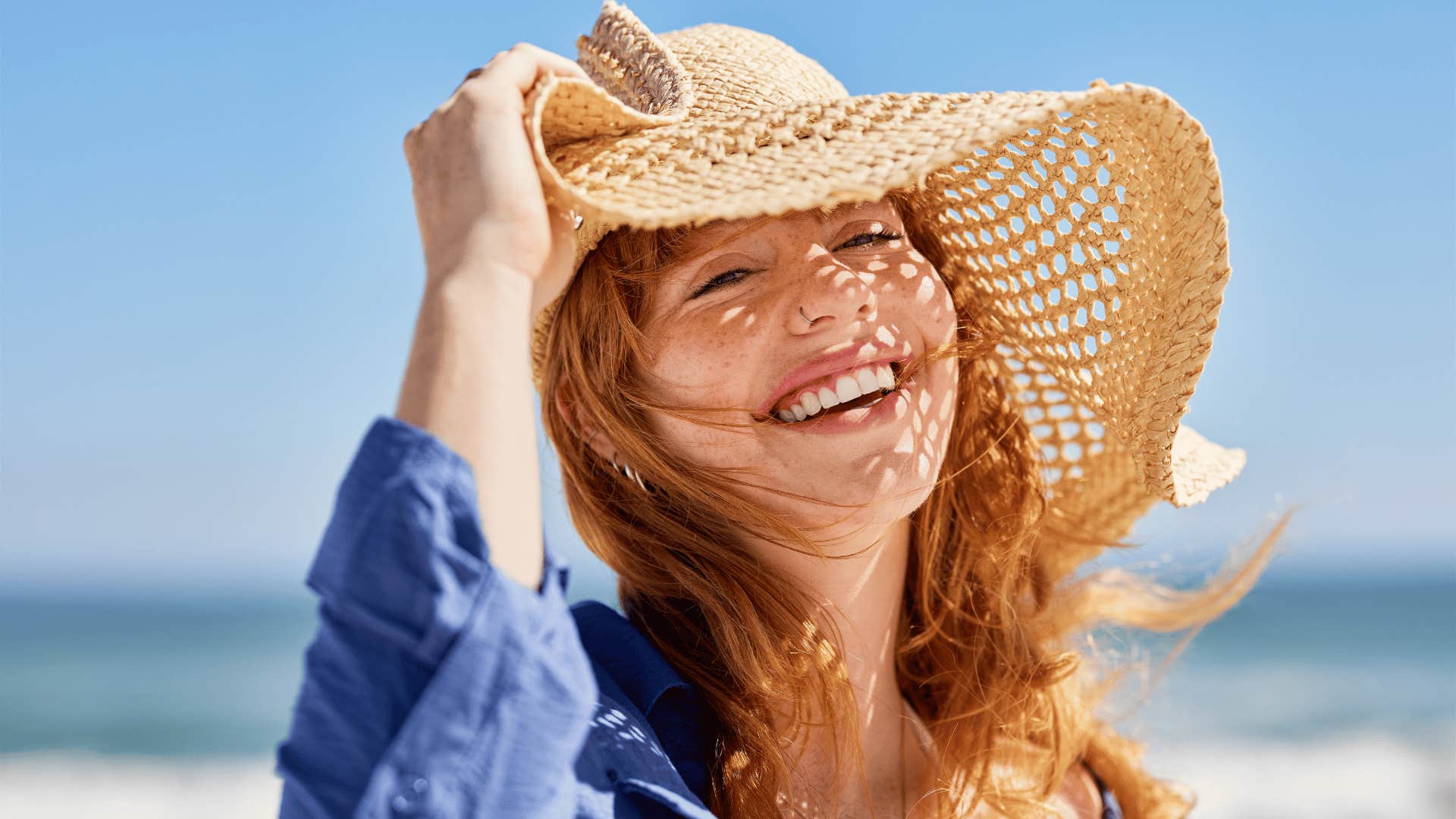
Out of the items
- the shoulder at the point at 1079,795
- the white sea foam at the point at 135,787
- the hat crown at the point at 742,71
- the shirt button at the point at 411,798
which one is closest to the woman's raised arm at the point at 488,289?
the shirt button at the point at 411,798

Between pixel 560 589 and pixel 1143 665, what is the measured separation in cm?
188

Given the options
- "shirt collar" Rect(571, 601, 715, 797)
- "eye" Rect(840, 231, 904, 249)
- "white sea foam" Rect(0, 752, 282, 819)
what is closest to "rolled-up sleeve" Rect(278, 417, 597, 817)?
"shirt collar" Rect(571, 601, 715, 797)

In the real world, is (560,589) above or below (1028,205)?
below

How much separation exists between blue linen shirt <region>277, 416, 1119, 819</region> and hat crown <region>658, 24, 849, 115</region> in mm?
910

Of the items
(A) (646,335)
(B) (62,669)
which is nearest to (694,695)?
(A) (646,335)

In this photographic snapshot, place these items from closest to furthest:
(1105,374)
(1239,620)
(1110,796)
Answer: (1105,374) < (1110,796) < (1239,620)

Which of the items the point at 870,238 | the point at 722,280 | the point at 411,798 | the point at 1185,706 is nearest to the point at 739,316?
the point at 722,280

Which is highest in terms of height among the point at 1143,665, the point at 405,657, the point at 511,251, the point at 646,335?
the point at 511,251

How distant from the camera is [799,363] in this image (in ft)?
5.88

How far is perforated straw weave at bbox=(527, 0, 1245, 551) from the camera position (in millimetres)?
1525

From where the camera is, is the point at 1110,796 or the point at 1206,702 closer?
the point at 1110,796

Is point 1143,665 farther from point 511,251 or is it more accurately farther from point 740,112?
point 511,251

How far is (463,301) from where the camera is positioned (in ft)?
4.22

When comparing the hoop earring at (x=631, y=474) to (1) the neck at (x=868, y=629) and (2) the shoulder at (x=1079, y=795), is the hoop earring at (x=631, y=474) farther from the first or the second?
(2) the shoulder at (x=1079, y=795)
